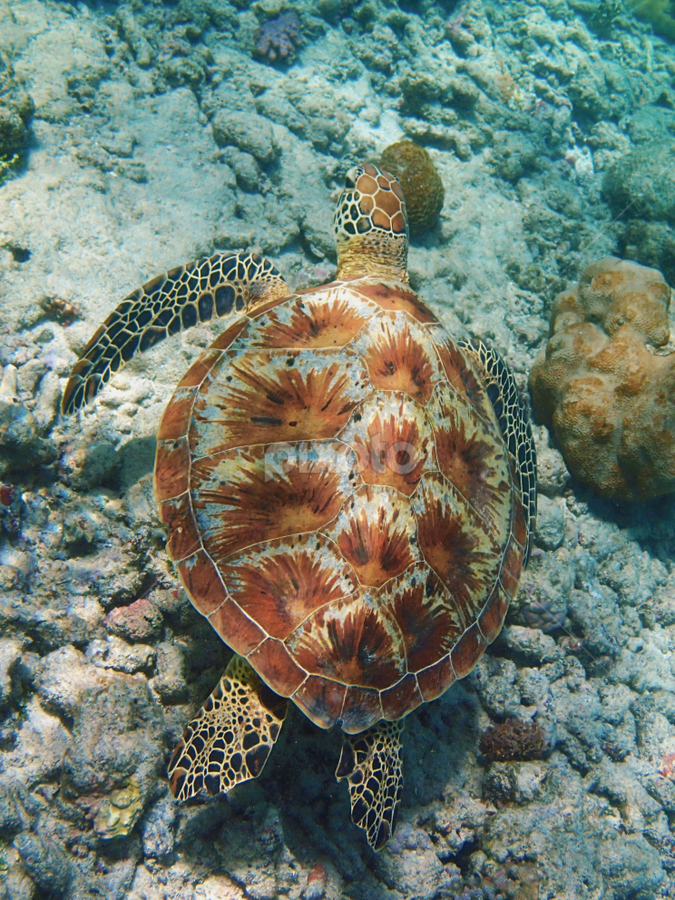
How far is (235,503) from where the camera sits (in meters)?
2.12

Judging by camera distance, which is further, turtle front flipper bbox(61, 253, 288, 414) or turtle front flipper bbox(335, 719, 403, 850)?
turtle front flipper bbox(61, 253, 288, 414)

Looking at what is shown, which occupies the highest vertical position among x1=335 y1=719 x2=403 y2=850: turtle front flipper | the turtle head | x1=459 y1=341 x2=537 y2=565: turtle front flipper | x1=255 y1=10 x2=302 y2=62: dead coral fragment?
x1=255 y1=10 x2=302 y2=62: dead coral fragment

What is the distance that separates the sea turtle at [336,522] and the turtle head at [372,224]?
2.63 feet

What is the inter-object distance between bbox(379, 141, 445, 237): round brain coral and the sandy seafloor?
0.27m

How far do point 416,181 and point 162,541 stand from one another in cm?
368

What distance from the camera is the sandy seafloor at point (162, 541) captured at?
2.13m

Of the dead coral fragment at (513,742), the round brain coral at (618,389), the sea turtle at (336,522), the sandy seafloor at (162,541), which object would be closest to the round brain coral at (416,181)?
the sandy seafloor at (162,541)

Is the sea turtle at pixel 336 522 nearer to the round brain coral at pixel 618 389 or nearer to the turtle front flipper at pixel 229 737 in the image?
the turtle front flipper at pixel 229 737

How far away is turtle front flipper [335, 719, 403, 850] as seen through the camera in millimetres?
2018

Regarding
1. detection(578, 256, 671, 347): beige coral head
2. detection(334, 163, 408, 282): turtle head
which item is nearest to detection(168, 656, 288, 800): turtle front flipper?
detection(334, 163, 408, 282): turtle head

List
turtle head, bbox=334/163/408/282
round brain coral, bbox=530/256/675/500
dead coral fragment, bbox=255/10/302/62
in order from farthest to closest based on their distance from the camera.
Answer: dead coral fragment, bbox=255/10/302/62 → round brain coral, bbox=530/256/675/500 → turtle head, bbox=334/163/408/282

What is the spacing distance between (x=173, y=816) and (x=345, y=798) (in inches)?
33.3

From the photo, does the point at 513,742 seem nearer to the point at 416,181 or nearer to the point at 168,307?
the point at 168,307

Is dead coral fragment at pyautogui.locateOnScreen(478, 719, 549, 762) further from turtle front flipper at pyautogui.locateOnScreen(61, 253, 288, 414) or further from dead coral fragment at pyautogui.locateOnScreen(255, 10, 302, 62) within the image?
dead coral fragment at pyautogui.locateOnScreen(255, 10, 302, 62)
